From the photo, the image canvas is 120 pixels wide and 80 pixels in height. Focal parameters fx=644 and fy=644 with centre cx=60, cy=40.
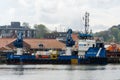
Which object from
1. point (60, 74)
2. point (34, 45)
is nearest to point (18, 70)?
point (60, 74)

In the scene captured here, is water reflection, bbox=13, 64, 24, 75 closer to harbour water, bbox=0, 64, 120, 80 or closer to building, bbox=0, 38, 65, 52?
harbour water, bbox=0, 64, 120, 80

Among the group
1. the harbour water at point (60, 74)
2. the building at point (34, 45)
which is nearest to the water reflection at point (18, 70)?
the harbour water at point (60, 74)

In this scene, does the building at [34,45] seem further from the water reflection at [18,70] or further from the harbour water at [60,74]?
the harbour water at [60,74]

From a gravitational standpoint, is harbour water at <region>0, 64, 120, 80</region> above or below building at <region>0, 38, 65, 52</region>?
below

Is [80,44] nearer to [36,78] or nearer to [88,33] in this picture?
[88,33]

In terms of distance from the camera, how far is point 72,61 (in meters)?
129

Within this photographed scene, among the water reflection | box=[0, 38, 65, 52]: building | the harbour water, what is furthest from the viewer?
box=[0, 38, 65, 52]: building

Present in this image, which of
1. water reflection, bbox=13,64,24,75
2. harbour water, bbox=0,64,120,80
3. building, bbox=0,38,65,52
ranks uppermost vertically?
building, bbox=0,38,65,52

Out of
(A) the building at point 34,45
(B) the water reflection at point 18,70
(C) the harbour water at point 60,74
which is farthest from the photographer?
(A) the building at point 34,45

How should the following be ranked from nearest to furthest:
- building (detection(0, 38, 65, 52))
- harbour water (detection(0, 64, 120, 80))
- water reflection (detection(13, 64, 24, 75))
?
harbour water (detection(0, 64, 120, 80)) < water reflection (detection(13, 64, 24, 75)) < building (detection(0, 38, 65, 52))

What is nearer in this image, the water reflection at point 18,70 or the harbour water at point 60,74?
the harbour water at point 60,74

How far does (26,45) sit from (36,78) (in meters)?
84.4

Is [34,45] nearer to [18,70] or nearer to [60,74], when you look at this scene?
[18,70]

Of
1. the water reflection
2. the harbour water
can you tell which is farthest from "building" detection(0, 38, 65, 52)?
Result: the harbour water
